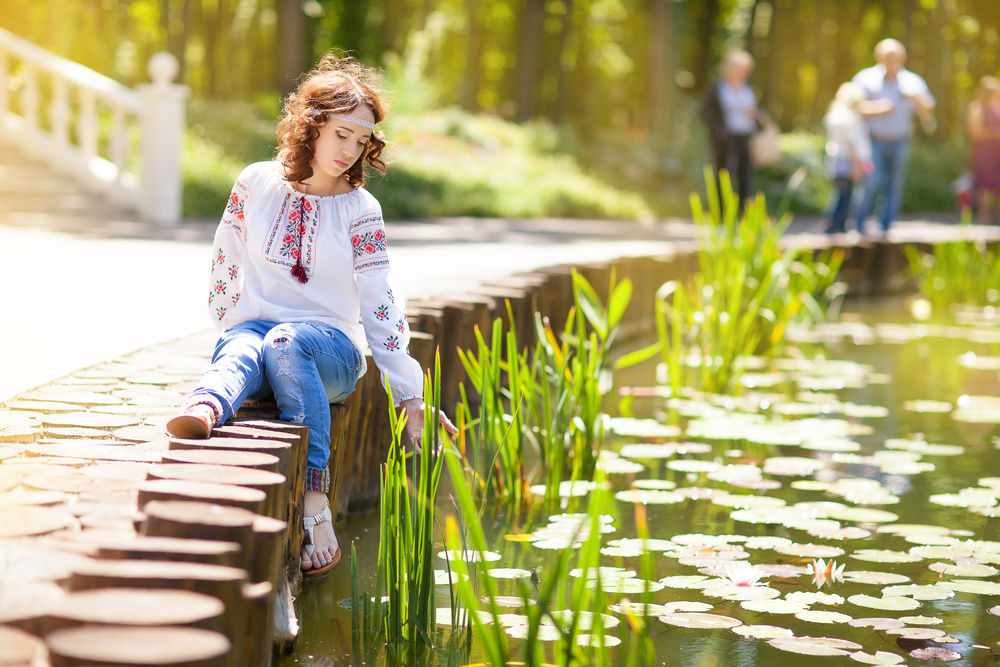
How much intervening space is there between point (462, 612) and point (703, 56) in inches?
809

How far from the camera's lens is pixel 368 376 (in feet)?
10.7

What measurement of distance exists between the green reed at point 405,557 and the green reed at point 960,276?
612cm

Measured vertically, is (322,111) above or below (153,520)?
above

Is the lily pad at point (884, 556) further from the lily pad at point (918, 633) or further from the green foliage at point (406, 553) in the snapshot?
the green foliage at point (406, 553)

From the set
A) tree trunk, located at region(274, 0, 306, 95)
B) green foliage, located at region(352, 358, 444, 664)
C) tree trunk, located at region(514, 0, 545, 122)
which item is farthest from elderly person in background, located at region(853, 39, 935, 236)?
tree trunk, located at region(514, 0, 545, 122)

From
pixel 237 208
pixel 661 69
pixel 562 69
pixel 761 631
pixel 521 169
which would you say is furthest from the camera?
pixel 562 69

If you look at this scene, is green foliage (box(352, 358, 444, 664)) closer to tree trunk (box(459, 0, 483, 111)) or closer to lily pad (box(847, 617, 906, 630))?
lily pad (box(847, 617, 906, 630))

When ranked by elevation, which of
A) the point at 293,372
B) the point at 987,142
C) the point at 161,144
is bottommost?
the point at 293,372

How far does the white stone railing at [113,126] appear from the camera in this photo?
8.77 meters

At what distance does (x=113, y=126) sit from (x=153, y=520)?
311 inches

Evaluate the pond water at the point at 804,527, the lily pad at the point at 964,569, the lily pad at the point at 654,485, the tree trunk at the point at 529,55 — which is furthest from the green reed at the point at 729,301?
the tree trunk at the point at 529,55

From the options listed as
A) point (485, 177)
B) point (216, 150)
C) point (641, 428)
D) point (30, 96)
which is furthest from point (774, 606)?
point (485, 177)

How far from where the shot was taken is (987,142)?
13.9 meters

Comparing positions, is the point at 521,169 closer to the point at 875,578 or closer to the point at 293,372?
the point at 875,578
